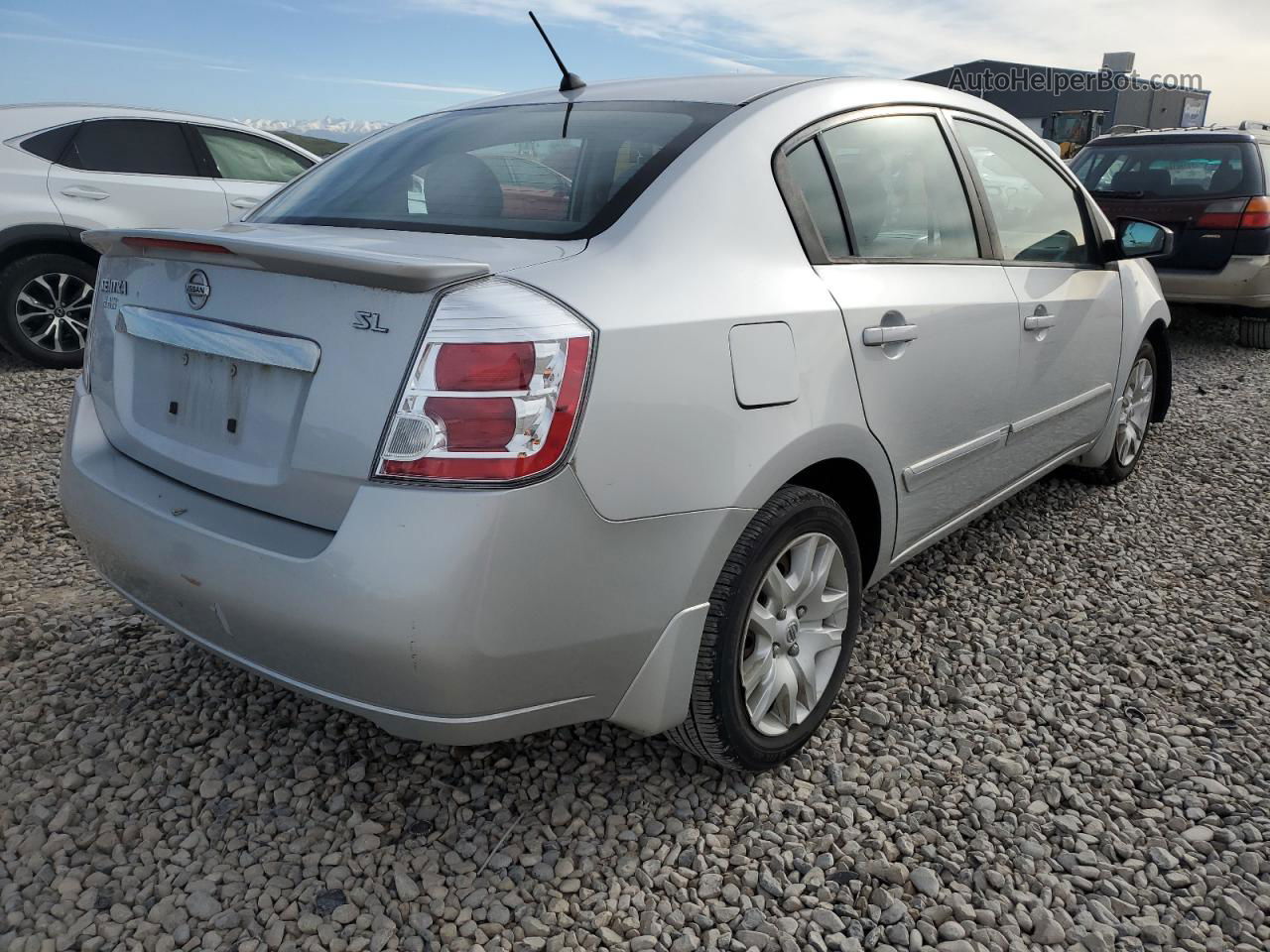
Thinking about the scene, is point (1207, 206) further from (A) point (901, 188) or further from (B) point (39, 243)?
(B) point (39, 243)

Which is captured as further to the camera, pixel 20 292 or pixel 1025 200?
pixel 20 292

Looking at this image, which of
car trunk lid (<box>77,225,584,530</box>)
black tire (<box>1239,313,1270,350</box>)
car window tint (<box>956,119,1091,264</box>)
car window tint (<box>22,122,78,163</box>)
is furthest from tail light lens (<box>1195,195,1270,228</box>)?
car window tint (<box>22,122,78,163</box>)

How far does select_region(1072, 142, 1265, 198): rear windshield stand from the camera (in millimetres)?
7285

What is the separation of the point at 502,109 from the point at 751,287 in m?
1.07

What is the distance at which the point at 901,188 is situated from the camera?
2.70 meters

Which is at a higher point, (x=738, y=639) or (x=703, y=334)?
(x=703, y=334)

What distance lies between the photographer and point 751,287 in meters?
2.07

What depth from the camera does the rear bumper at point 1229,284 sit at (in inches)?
284

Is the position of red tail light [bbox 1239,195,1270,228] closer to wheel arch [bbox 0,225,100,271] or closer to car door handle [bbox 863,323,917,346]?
car door handle [bbox 863,323,917,346]

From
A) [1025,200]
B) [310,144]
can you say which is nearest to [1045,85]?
[310,144]

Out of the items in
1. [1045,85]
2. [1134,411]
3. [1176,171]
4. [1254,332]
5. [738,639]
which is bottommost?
[738,639]

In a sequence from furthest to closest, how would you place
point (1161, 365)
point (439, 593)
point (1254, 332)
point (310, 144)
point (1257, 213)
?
point (310, 144)
point (1254, 332)
point (1257, 213)
point (1161, 365)
point (439, 593)

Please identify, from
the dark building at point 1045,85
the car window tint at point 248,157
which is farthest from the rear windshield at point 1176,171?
the dark building at point 1045,85

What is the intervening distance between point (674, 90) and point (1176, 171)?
6.62 m
